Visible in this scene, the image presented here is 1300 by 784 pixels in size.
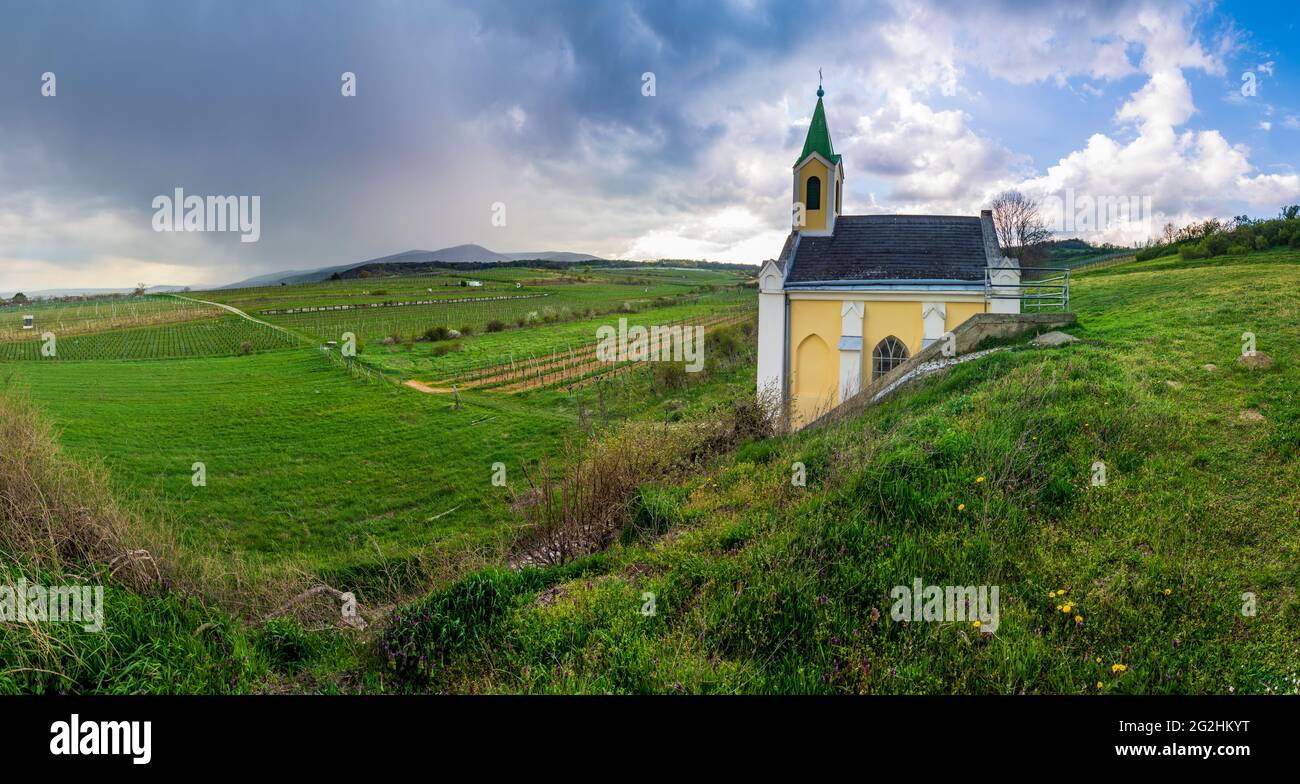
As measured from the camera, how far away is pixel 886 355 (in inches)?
875

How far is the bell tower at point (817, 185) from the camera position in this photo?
82.3ft

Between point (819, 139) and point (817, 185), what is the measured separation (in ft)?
6.99

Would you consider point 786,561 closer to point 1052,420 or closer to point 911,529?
point 911,529

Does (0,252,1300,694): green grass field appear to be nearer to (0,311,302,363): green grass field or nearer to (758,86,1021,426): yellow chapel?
(758,86,1021,426): yellow chapel

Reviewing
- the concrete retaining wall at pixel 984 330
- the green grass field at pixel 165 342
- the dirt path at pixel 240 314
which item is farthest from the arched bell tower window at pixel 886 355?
the dirt path at pixel 240 314

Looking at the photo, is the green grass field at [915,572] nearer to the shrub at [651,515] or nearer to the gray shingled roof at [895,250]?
the shrub at [651,515]

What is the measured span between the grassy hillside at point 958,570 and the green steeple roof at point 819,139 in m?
18.2

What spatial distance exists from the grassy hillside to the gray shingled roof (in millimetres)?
12805

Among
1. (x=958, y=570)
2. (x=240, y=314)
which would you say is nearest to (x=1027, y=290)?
(x=958, y=570)

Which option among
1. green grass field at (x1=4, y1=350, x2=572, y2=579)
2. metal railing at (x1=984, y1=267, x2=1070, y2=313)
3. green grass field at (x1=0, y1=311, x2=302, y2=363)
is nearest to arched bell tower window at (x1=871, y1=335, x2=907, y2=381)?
metal railing at (x1=984, y1=267, x2=1070, y2=313)

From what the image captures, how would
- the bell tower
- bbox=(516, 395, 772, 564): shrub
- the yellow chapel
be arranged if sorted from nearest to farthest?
bbox=(516, 395, 772, 564): shrub, the yellow chapel, the bell tower

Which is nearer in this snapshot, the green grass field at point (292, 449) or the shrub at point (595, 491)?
the shrub at point (595, 491)

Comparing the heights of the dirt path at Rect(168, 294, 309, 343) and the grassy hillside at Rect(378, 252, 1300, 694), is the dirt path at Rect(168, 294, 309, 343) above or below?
above

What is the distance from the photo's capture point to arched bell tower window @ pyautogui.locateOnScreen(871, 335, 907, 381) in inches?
866
